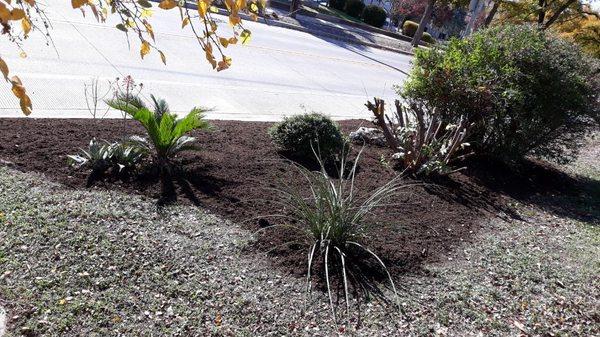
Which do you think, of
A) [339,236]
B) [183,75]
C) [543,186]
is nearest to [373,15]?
[183,75]

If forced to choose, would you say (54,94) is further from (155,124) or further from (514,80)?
(514,80)

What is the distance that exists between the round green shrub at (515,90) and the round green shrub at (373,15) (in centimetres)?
2918

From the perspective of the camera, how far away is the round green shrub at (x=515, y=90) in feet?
24.1

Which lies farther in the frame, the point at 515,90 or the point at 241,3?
the point at 515,90

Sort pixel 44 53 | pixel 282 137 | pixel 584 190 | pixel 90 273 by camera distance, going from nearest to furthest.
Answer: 1. pixel 90 273
2. pixel 282 137
3. pixel 584 190
4. pixel 44 53

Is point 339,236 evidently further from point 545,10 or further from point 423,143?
point 545,10

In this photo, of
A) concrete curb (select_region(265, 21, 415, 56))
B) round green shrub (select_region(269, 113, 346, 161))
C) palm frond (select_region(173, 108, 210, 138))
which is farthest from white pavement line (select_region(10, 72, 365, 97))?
concrete curb (select_region(265, 21, 415, 56))

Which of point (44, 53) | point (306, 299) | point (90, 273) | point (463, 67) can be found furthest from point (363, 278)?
point (44, 53)

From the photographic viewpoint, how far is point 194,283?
12.1 feet

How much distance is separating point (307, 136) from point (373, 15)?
31.7m

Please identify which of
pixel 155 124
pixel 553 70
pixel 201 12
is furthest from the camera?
pixel 553 70

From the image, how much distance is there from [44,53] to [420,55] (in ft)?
20.5

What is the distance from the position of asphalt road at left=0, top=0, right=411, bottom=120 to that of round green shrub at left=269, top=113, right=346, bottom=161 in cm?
193

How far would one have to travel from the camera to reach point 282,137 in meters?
6.49
